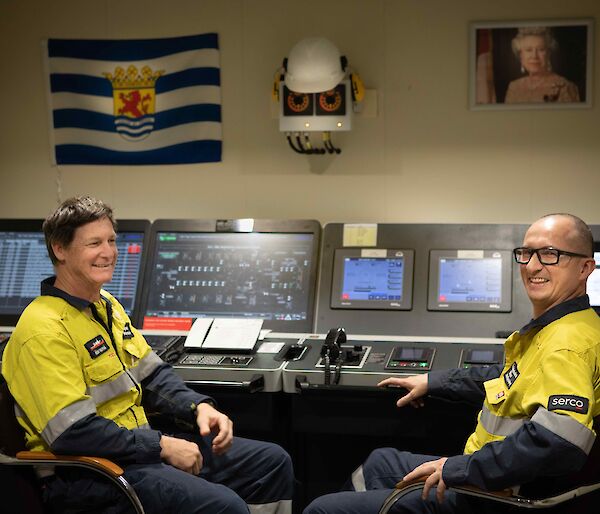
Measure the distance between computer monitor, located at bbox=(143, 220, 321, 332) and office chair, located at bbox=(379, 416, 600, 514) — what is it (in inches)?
59.5

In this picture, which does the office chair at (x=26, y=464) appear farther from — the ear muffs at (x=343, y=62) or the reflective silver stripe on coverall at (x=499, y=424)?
the ear muffs at (x=343, y=62)

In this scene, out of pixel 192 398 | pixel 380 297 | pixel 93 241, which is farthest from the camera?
pixel 380 297

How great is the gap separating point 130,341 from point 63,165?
1.74m

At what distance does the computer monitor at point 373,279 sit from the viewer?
3445 mm

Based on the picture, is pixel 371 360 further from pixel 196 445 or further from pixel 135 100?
pixel 135 100

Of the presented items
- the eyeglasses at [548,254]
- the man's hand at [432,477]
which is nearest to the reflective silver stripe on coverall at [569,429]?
the man's hand at [432,477]

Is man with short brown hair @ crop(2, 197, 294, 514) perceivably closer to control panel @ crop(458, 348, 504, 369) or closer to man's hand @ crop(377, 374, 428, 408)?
man's hand @ crop(377, 374, 428, 408)

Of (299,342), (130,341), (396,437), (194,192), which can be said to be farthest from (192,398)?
(194,192)

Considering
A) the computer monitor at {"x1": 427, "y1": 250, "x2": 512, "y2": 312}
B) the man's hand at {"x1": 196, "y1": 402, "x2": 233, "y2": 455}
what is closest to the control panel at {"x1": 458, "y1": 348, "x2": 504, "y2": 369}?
the computer monitor at {"x1": 427, "y1": 250, "x2": 512, "y2": 312}

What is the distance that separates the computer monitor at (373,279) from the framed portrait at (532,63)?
83cm

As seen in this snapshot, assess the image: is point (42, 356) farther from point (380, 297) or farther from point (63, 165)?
point (63, 165)

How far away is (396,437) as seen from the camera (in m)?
3.10

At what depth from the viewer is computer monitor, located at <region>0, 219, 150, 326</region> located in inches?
144

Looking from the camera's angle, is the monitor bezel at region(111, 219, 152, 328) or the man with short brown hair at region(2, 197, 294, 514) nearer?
the man with short brown hair at region(2, 197, 294, 514)
